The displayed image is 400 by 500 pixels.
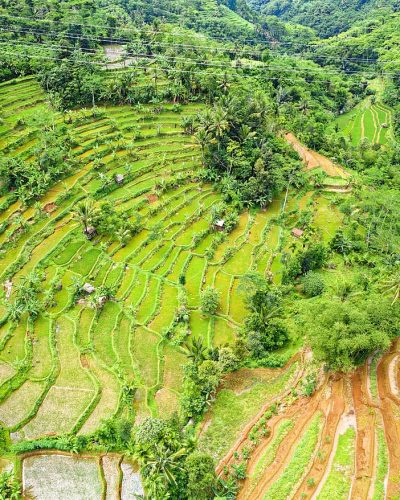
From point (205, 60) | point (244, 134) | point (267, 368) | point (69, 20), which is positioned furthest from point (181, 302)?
point (69, 20)

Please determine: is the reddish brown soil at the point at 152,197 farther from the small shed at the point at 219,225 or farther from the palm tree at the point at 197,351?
the palm tree at the point at 197,351

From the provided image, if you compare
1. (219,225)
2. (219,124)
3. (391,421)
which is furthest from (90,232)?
(391,421)

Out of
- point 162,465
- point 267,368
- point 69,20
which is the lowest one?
point 267,368

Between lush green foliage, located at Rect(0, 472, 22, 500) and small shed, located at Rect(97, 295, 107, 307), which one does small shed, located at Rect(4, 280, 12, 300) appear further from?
lush green foliage, located at Rect(0, 472, 22, 500)

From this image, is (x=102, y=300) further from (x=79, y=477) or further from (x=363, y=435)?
(x=363, y=435)

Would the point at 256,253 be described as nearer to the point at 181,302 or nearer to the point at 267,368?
the point at 181,302
